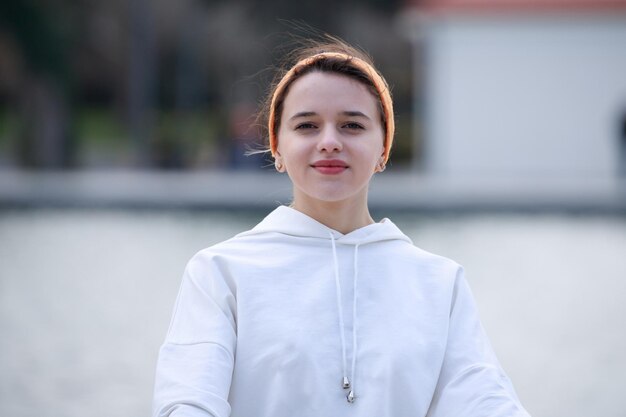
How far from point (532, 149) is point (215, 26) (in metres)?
19.2

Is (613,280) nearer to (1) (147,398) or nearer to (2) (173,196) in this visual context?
(1) (147,398)

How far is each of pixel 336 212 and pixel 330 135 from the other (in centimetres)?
14

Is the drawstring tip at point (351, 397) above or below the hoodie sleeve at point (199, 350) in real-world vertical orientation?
below

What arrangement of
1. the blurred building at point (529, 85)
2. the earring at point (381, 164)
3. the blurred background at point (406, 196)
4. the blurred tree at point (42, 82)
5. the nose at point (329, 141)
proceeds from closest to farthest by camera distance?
the nose at point (329, 141) < the earring at point (381, 164) < the blurred background at point (406, 196) < the blurred building at point (529, 85) < the blurred tree at point (42, 82)

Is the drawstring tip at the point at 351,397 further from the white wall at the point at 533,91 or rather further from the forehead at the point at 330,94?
the white wall at the point at 533,91

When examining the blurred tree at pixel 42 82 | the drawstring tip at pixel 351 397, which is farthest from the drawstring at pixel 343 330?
the blurred tree at pixel 42 82

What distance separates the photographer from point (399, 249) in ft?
5.82

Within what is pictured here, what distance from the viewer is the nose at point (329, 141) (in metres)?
1.69

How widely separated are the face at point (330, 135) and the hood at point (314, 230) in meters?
0.04

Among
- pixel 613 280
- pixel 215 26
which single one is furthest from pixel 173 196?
pixel 215 26

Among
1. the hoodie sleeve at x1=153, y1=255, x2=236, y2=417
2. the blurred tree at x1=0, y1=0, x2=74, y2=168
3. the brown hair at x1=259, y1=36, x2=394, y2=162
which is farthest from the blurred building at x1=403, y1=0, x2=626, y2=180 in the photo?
the hoodie sleeve at x1=153, y1=255, x2=236, y2=417

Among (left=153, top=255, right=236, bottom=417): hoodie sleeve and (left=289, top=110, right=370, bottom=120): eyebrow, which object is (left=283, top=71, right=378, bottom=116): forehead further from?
(left=153, top=255, right=236, bottom=417): hoodie sleeve

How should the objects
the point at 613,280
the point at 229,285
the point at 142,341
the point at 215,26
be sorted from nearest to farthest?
the point at 229,285
the point at 142,341
the point at 613,280
the point at 215,26

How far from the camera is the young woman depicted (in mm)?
1622
